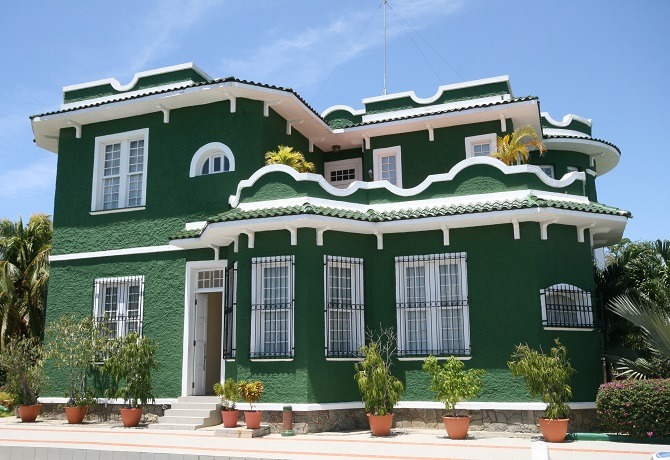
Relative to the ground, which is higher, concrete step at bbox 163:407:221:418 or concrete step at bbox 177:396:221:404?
concrete step at bbox 177:396:221:404

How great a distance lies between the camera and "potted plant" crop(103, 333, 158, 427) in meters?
16.0

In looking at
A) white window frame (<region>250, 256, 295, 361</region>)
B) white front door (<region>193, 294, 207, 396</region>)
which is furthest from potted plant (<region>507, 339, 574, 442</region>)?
white front door (<region>193, 294, 207, 396</region>)

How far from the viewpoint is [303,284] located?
14.7 meters

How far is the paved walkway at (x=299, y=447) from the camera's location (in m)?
10.9

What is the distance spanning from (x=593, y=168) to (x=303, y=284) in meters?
11.7

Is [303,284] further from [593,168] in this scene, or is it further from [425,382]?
[593,168]

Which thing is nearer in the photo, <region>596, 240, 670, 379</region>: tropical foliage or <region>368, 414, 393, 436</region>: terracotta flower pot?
<region>596, 240, 670, 379</region>: tropical foliage

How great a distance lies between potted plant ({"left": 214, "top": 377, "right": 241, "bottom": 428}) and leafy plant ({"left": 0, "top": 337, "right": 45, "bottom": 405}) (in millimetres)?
5442

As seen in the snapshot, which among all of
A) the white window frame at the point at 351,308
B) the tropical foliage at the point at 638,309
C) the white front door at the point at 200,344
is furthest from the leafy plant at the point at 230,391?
the tropical foliage at the point at 638,309

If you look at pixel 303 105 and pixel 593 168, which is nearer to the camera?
pixel 303 105

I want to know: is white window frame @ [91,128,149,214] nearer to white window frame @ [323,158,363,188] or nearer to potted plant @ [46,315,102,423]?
potted plant @ [46,315,102,423]

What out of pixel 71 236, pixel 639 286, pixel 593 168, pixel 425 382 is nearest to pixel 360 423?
pixel 425 382

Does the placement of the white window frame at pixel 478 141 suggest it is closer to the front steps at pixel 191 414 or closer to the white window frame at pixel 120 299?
the front steps at pixel 191 414

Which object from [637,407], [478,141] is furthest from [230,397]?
[478,141]
